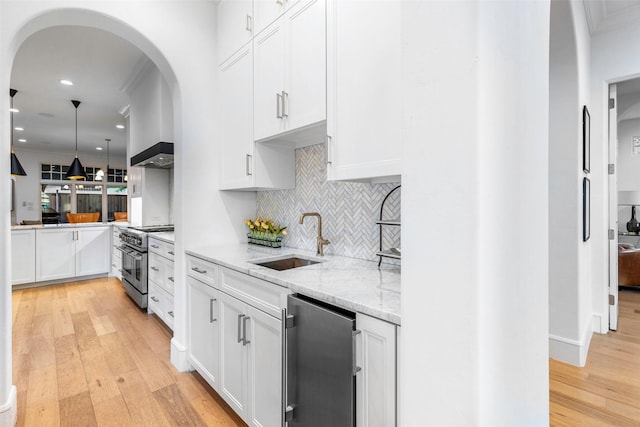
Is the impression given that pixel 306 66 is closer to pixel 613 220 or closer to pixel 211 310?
pixel 211 310

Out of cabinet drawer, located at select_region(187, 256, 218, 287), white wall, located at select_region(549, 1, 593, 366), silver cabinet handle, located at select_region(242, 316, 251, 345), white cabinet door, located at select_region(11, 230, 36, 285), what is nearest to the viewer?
silver cabinet handle, located at select_region(242, 316, 251, 345)

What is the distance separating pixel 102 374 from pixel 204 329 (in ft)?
3.05

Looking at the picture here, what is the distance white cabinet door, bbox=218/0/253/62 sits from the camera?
7.27ft

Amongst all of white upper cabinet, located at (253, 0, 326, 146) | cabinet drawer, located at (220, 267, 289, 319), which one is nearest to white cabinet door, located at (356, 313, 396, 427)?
cabinet drawer, located at (220, 267, 289, 319)

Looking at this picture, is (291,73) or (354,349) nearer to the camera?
(354,349)

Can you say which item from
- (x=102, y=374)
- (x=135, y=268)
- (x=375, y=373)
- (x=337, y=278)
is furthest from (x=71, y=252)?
(x=375, y=373)

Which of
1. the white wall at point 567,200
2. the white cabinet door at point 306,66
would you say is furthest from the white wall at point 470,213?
the white wall at point 567,200

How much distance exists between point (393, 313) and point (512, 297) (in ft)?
1.16

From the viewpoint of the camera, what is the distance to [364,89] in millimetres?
1459

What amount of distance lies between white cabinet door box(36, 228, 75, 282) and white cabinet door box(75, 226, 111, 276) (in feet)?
0.25

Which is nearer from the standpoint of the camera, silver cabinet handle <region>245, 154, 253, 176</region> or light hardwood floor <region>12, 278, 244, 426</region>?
light hardwood floor <region>12, 278, 244, 426</region>

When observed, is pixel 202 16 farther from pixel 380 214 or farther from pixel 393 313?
pixel 393 313

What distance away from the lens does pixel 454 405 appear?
68 centimetres

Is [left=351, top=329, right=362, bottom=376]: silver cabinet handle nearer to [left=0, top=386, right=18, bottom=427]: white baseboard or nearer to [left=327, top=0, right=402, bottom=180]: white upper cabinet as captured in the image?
[left=327, top=0, right=402, bottom=180]: white upper cabinet
